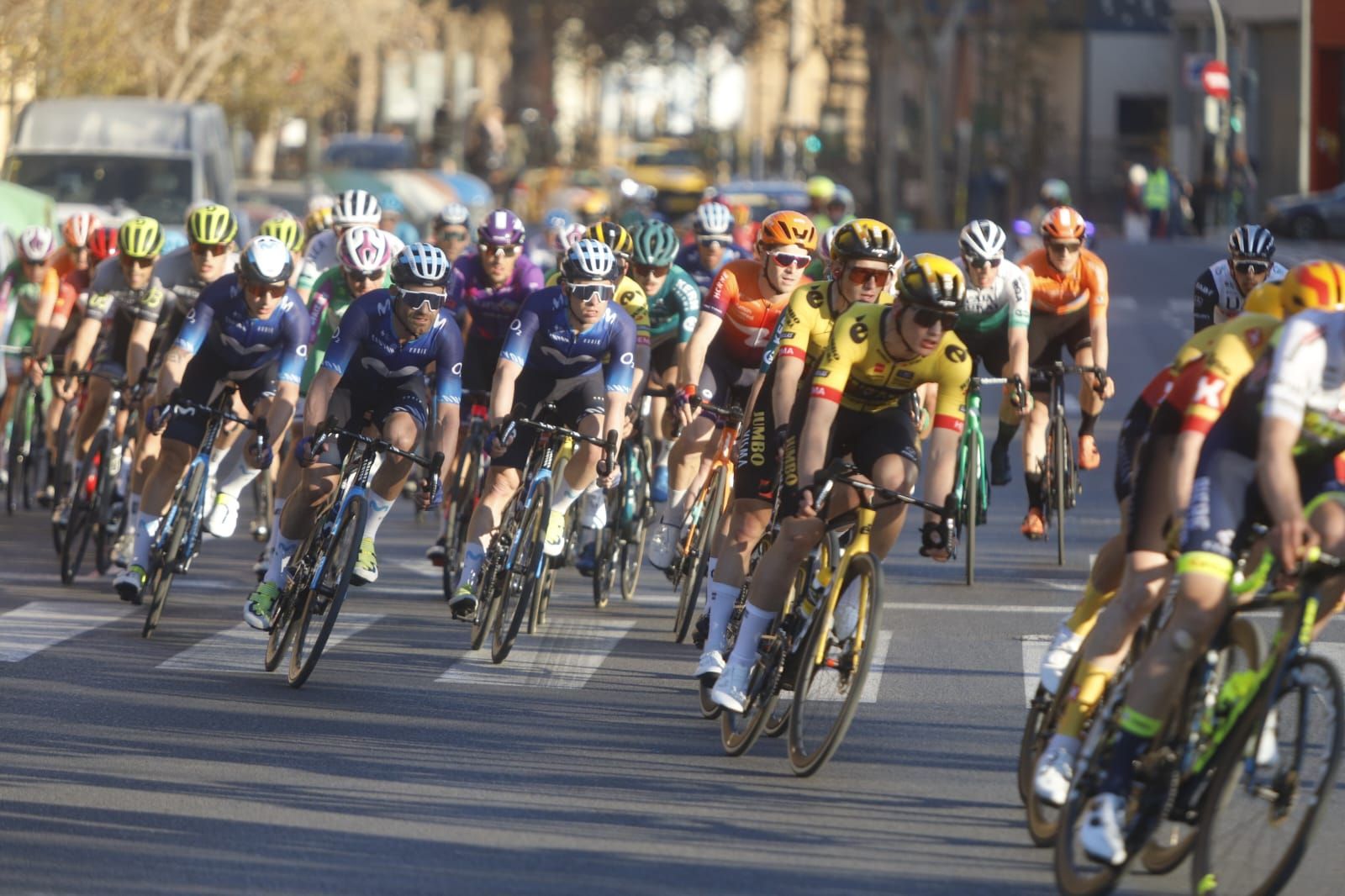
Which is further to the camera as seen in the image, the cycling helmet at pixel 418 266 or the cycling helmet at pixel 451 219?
the cycling helmet at pixel 451 219

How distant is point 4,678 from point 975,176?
4680 cm

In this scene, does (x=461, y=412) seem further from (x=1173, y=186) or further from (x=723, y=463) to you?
(x=1173, y=186)

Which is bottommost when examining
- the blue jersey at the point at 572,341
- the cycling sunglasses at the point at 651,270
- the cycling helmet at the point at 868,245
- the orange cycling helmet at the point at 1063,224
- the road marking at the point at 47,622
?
the road marking at the point at 47,622

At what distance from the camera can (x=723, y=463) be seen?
38.8ft

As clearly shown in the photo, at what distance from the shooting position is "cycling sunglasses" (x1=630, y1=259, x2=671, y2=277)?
13.4m

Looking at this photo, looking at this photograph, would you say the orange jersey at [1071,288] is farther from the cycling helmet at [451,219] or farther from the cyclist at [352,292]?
the cyclist at [352,292]

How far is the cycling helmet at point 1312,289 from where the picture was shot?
671cm

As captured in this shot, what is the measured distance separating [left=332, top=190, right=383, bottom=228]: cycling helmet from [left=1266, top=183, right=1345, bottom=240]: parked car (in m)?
32.9

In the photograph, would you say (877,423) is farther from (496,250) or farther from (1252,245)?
(496,250)

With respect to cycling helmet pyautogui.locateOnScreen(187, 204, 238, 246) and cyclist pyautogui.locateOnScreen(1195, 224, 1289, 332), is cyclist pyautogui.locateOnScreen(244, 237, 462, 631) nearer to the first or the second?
cycling helmet pyautogui.locateOnScreen(187, 204, 238, 246)

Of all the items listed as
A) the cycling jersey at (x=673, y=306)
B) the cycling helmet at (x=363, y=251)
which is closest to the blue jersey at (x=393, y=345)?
the cycling helmet at (x=363, y=251)

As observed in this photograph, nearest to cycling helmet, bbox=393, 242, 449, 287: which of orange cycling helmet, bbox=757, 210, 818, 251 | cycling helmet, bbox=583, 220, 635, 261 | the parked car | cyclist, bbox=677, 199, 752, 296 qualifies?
orange cycling helmet, bbox=757, 210, 818, 251

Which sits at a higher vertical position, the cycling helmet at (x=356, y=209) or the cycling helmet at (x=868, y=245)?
the cycling helmet at (x=356, y=209)

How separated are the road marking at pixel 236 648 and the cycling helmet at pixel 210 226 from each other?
211cm
